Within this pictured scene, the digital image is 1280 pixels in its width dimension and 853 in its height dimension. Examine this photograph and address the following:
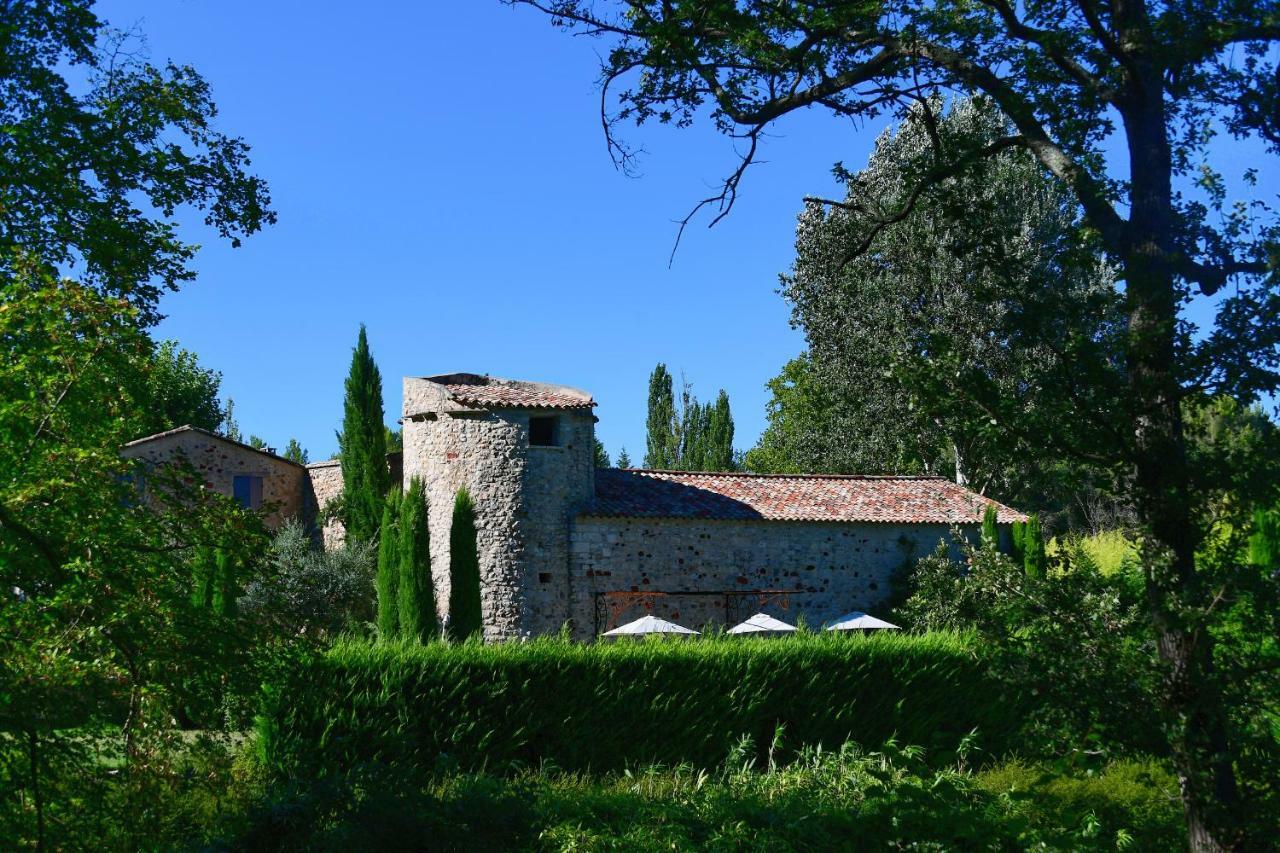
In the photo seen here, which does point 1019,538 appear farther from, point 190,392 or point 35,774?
point 190,392

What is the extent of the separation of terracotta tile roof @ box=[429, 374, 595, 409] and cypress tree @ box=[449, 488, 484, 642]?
204 centimetres

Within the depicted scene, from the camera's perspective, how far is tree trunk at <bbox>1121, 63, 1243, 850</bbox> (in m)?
6.43

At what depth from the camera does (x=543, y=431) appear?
77.0 ft

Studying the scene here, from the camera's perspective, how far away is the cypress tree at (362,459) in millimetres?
27094

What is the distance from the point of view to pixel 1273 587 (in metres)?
6.36

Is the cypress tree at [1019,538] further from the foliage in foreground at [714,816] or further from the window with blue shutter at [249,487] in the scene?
the window with blue shutter at [249,487]

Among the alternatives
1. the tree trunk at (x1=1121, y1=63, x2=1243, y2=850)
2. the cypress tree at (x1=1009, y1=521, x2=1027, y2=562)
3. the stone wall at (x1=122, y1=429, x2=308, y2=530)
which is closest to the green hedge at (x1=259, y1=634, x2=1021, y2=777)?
the tree trunk at (x1=1121, y1=63, x2=1243, y2=850)

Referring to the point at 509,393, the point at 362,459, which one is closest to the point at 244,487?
the point at 362,459

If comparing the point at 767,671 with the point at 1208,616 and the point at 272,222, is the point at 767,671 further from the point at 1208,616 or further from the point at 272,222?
the point at 272,222

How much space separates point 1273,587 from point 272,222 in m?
14.4

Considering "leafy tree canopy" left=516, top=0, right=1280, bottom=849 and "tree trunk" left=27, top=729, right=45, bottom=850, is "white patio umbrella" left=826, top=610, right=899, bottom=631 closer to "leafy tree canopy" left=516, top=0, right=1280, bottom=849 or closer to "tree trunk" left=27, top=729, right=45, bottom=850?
"leafy tree canopy" left=516, top=0, right=1280, bottom=849

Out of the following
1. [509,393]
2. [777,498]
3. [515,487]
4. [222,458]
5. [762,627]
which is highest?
[509,393]

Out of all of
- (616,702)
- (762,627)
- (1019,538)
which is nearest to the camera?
(616,702)

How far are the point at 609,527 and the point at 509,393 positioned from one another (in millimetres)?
3483
